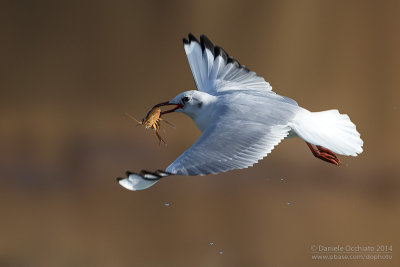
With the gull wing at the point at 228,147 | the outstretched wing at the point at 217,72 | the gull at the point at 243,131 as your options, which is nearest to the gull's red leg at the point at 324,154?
the gull at the point at 243,131

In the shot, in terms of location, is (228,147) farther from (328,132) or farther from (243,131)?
(328,132)

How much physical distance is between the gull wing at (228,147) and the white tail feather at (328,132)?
59mm

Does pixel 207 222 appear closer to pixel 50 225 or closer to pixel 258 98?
pixel 50 225

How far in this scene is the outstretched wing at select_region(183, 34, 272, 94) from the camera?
2.13 m

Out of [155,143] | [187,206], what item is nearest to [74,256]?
[187,206]

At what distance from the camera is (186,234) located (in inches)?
106

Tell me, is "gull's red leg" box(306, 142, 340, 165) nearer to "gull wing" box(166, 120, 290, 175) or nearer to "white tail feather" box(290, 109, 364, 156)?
"white tail feather" box(290, 109, 364, 156)

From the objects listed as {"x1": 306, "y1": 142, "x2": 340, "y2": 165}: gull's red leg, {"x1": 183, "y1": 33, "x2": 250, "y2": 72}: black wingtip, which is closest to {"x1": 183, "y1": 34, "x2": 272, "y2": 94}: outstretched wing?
{"x1": 183, "y1": 33, "x2": 250, "y2": 72}: black wingtip

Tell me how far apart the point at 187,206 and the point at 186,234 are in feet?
0.92

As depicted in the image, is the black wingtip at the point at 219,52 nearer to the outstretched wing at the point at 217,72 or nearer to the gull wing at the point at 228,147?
the outstretched wing at the point at 217,72

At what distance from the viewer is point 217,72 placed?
2.17 meters

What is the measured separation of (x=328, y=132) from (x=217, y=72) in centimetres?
48

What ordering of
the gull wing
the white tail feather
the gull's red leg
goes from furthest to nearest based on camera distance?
the gull's red leg
the white tail feather
the gull wing

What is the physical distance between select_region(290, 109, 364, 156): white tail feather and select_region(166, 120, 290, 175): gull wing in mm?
59
